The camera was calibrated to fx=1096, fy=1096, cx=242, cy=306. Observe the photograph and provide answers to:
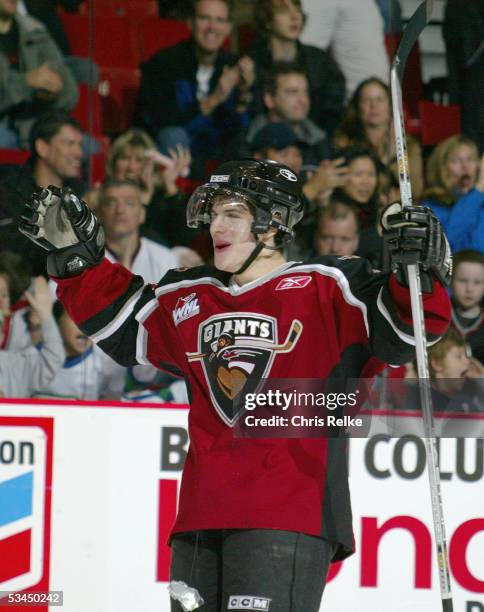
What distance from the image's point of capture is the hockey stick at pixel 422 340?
2.21 metres

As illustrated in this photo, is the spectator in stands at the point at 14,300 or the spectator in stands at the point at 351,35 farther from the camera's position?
the spectator in stands at the point at 351,35

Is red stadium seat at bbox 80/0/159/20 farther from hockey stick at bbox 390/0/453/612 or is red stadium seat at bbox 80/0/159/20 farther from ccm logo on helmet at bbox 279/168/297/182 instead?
ccm logo on helmet at bbox 279/168/297/182

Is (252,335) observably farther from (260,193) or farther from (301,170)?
(301,170)

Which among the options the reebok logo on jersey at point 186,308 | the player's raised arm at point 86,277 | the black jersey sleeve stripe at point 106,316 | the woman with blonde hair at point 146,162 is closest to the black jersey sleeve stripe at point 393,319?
the reebok logo on jersey at point 186,308

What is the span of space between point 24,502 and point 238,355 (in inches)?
50.0

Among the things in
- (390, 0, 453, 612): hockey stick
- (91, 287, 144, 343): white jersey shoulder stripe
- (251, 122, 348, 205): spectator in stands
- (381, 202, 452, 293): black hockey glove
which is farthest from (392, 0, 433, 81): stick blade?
(251, 122, 348, 205): spectator in stands

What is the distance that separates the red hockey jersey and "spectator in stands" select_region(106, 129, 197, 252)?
4.39 feet

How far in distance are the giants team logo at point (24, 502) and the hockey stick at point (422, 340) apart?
1360 millimetres

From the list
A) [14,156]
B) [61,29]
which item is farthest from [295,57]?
[14,156]

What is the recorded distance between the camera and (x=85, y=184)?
12.6ft

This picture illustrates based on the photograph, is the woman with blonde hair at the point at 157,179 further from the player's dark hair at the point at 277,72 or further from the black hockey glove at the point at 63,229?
the black hockey glove at the point at 63,229

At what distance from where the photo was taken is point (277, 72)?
13.2 feet

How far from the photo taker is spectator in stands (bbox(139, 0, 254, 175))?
13.0 ft

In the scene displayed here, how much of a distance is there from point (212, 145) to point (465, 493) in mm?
1525
